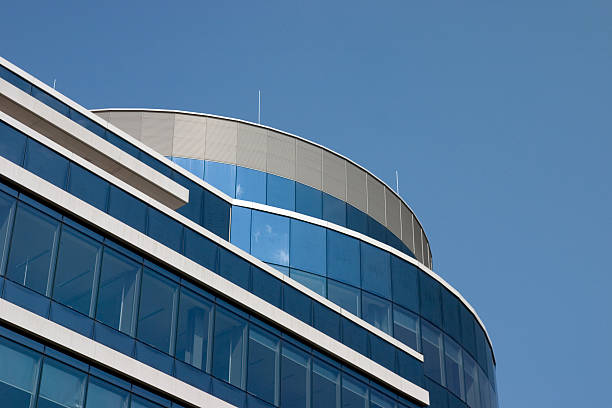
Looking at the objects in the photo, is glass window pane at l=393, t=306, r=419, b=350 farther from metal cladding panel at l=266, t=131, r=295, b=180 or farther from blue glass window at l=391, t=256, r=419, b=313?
metal cladding panel at l=266, t=131, r=295, b=180

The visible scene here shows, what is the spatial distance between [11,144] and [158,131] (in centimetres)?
1862

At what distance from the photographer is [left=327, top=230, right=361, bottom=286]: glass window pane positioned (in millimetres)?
43938

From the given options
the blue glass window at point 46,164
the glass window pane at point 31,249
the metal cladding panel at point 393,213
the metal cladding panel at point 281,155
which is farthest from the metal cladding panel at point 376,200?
the glass window pane at point 31,249

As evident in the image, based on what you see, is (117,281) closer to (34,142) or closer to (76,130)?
(34,142)

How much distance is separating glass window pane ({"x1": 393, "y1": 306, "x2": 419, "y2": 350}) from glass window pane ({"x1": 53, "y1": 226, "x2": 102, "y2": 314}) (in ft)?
54.3

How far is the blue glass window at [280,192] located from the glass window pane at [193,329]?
45.5 feet

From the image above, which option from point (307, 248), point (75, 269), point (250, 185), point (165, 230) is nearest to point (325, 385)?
point (165, 230)

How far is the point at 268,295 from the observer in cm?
3641

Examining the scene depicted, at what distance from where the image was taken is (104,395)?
2959cm

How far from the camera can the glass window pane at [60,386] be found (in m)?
28.1

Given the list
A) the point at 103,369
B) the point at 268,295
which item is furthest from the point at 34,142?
the point at 268,295

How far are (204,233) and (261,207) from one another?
8.76 metres

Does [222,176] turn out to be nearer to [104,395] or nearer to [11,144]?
[11,144]

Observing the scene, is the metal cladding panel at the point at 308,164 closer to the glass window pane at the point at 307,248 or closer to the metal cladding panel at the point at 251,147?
the metal cladding panel at the point at 251,147
